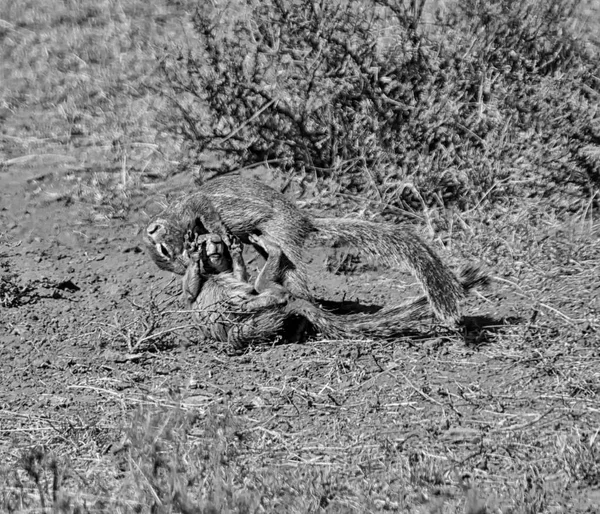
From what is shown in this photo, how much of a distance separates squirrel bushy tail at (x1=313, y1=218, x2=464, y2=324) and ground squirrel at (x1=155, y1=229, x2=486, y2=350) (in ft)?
0.33

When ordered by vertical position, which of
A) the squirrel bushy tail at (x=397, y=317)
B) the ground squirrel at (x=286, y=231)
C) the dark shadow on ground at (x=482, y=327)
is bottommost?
the dark shadow on ground at (x=482, y=327)

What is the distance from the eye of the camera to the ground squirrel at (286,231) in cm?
478

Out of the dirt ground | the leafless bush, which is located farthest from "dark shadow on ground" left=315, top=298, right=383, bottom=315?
the leafless bush

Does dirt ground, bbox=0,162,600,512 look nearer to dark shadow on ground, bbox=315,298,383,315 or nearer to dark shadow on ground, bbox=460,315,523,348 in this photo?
dark shadow on ground, bbox=460,315,523,348

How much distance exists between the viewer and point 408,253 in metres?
4.89

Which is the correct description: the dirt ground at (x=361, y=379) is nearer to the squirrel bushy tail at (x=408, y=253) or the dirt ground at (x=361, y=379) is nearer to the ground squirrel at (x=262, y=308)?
the ground squirrel at (x=262, y=308)

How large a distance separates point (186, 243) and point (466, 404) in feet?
5.77

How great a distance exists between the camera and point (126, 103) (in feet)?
25.7

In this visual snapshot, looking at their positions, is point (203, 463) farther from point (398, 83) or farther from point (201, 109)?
point (201, 109)

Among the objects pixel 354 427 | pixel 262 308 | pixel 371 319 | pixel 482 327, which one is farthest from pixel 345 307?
pixel 354 427

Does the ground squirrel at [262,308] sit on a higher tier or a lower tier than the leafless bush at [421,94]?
lower

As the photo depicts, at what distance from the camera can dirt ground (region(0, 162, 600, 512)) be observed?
3.82 meters

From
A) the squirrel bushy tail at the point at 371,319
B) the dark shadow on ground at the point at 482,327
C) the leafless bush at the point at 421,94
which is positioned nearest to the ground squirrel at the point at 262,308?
the squirrel bushy tail at the point at 371,319

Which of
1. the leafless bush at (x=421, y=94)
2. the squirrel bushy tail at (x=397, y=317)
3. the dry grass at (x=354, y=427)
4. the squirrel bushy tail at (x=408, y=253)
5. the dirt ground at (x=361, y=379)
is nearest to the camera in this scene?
the dry grass at (x=354, y=427)
